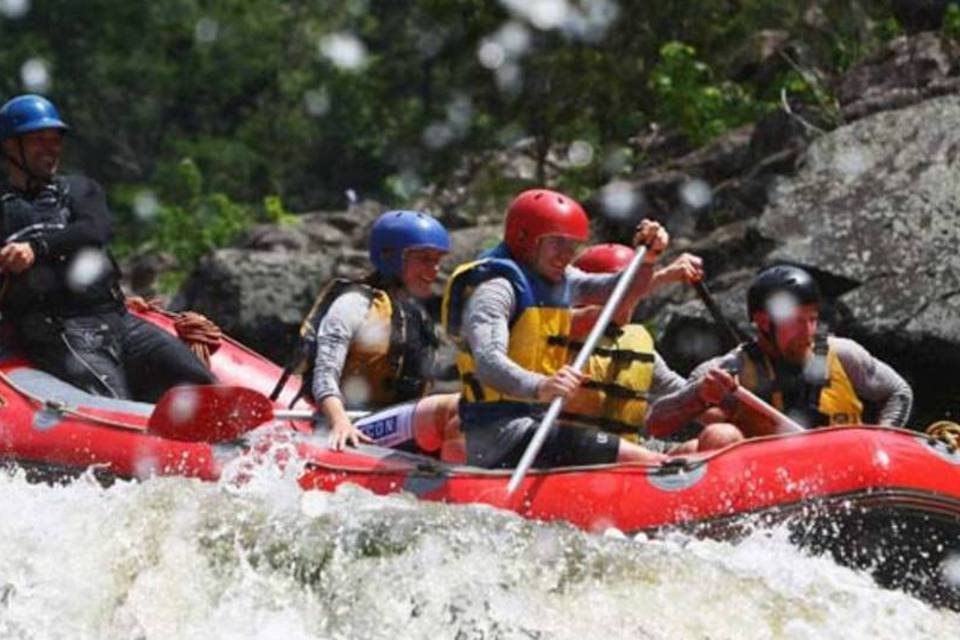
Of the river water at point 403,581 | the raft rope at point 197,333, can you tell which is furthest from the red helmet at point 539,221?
the raft rope at point 197,333

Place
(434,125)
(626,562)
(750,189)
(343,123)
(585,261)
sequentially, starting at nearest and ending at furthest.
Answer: (626,562)
(585,261)
(750,189)
(434,125)
(343,123)

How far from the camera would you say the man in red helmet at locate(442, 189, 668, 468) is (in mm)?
6488

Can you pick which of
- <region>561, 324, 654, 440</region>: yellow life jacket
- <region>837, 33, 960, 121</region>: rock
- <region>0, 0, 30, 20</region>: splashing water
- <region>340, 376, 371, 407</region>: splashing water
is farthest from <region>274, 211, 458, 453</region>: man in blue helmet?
<region>0, 0, 30, 20</region>: splashing water

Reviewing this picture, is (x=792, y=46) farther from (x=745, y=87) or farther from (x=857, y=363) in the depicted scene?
(x=857, y=363)

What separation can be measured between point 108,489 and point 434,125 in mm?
16780

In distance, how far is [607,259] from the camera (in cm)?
720

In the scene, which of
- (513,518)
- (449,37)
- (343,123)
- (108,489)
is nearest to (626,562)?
(513,518)

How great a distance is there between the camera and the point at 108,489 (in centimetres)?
689

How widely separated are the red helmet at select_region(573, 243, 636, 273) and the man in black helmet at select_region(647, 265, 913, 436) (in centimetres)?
50

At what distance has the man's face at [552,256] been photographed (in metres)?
6.55

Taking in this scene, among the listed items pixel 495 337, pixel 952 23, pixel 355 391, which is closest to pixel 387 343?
pixel 355 391

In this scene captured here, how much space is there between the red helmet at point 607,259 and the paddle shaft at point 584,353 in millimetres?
348

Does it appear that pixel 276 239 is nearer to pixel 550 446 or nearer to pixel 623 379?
pixel 623 379

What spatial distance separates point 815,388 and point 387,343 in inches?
63.6
